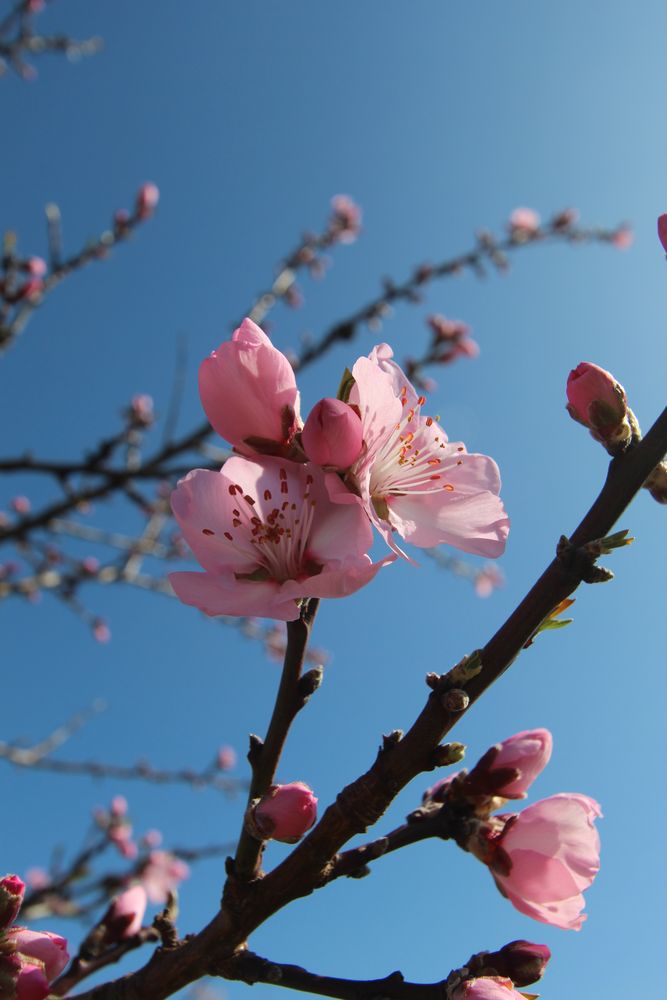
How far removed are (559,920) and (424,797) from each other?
0.83 ft

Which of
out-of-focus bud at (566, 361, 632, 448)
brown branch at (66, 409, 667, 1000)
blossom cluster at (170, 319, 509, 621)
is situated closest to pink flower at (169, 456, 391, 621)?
blossom cluster at (170, 319, 509, 621)

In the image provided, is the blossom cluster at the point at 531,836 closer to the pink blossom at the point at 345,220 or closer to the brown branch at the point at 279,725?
the brown branch at the point at 279,725

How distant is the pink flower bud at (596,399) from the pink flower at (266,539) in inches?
12.6

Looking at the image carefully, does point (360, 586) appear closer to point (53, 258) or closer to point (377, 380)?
point (377, 380)

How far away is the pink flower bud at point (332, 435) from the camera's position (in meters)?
0.93

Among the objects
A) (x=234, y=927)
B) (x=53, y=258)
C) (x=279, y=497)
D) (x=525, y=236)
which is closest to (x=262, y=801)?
(x=234, y=927)

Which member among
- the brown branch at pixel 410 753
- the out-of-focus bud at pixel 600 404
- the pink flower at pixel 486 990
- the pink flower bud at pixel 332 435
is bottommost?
the pink flower at pixel 486 990

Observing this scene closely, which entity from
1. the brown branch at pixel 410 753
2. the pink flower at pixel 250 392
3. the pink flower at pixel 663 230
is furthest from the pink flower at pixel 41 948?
the pink flower at pixel 663 230

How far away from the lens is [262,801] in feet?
3.07

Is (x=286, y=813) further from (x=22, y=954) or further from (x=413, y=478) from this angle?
(x=413, y=478)

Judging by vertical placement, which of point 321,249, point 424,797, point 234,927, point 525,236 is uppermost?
point 321,249

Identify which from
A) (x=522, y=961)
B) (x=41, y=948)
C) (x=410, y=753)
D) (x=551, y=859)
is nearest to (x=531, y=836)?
(x=551, y=859)

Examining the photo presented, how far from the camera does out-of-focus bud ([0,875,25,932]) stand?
1041 mm

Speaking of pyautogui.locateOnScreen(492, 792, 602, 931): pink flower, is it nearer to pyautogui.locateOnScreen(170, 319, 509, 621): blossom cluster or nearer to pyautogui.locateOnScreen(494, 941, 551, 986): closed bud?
pyautogui.locateOnScreen(494, 941, 551, 986): closed bud
